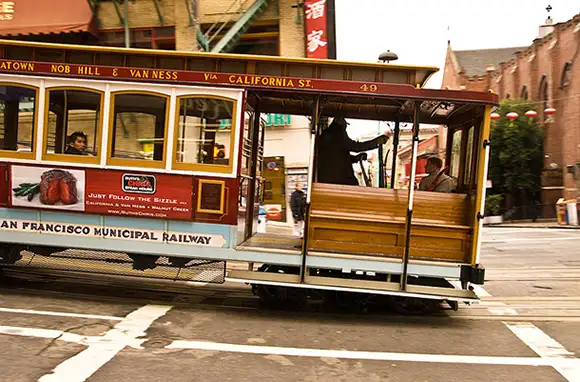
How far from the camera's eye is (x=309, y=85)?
22.9 ft

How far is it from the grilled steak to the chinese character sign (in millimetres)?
9890

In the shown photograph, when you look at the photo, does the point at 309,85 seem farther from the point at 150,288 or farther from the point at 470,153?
the point at 150,288

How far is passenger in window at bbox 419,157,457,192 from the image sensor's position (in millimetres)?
7730

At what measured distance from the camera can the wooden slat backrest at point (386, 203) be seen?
23.6 ft

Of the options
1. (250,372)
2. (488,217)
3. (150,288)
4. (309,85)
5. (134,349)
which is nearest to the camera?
(250,372)

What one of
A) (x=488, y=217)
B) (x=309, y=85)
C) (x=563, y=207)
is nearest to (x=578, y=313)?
(x=309, y=85)

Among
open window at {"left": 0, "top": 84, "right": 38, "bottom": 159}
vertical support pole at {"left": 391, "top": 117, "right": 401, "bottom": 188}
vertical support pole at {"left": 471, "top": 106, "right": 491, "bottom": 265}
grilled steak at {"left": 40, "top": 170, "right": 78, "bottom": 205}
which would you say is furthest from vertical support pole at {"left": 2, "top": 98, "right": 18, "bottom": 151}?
vertical support pole at {"left": 471, "top": 106, "right": 491, "bottom": 265}

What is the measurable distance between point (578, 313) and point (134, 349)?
578cm

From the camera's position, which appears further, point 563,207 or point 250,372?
point 563,207

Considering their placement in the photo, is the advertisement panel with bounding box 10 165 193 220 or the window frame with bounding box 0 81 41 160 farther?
the window frame with bounding box 0 81 41 160

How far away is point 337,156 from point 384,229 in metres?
1.44

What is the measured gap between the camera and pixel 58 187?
7152 mm

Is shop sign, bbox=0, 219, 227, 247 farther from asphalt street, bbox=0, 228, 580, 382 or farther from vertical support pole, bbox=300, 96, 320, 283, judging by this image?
vertical support pole, bbox=300, 96, 320, 283

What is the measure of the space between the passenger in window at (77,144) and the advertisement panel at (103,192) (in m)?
0.26
